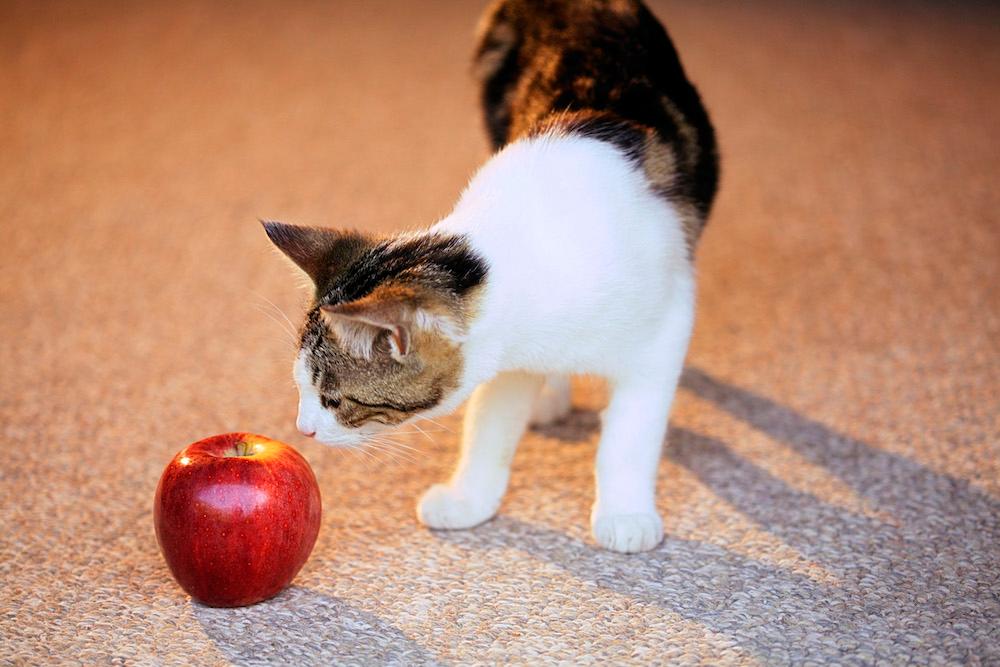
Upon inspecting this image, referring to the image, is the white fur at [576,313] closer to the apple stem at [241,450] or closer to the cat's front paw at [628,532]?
the cat's front paw at [628,532]

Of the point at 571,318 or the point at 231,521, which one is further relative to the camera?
the point at 571,318

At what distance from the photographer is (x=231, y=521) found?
1382 millimetres

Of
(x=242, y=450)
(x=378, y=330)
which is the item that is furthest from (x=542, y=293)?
(x=242, y=450)

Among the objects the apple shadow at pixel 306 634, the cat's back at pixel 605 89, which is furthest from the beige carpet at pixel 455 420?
the cat's back at pixel 605 89

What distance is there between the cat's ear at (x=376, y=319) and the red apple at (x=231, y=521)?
0.19 metres

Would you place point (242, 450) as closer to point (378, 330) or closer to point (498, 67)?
point (378, 330)

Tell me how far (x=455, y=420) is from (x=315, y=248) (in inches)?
27.7

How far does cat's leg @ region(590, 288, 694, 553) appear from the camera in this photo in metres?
1.63

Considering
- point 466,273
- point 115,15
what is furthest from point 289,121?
point 466,273

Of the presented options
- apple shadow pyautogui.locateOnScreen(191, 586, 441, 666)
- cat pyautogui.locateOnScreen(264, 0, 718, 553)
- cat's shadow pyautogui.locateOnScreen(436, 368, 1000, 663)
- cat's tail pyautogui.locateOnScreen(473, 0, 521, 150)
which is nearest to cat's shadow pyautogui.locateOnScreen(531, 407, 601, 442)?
cat's shadow pyautogui.locateOnScreen(436, 368, 1000, 663)

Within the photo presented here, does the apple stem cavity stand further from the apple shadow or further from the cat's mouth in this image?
the apple shadow

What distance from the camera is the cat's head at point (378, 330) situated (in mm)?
1393

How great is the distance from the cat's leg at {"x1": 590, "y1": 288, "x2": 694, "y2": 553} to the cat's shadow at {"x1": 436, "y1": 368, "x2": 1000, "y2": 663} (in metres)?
0.04

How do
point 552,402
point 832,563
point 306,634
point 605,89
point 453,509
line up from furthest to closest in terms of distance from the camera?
point 552,402 → point 605,89 → point 453,509 → point 832,563 → point 306,634
